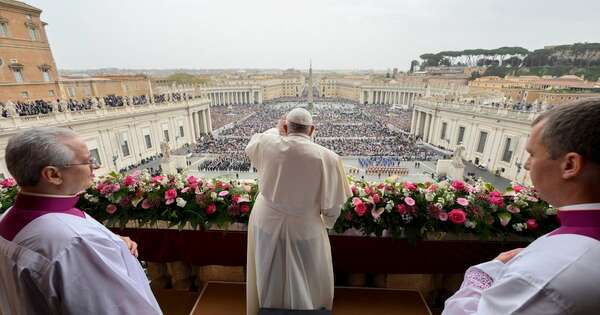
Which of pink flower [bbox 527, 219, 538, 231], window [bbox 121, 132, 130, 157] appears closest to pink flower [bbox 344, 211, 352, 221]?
pink flower [bbox 527, 219, 538, 231]

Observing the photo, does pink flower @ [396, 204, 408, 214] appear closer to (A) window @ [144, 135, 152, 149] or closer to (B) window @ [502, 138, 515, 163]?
(B) window @ [502, 138, 515, 163]

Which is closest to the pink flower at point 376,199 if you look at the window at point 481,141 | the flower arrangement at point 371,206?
the flower arrangement at point 371,206

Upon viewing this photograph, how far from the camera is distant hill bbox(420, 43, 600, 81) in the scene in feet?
51.1

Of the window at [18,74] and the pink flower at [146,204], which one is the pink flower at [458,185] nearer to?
the pink flower at [146,204]

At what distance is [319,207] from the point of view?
5.03ft

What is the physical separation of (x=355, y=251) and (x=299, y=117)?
1.09m

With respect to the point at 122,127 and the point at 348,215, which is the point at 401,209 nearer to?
the point at 348,215

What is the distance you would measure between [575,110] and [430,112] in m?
20.3

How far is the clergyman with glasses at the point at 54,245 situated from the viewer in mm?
779

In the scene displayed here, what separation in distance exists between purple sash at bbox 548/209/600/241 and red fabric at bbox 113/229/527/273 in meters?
1.27

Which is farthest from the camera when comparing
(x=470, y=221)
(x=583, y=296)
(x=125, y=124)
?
(x=125, y=124)

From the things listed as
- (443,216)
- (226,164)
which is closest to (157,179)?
(443,216)

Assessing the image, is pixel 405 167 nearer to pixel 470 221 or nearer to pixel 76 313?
pixel 470 221

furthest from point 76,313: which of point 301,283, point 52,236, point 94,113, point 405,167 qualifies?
point 94,113
